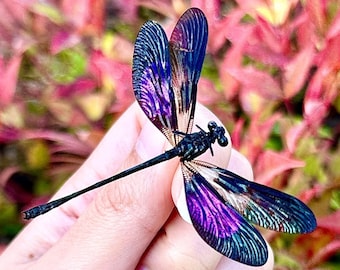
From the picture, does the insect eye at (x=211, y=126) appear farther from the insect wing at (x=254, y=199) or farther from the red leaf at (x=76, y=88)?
the red leaf at (x=76, y=88)

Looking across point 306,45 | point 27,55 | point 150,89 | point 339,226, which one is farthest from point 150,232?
point 27,55

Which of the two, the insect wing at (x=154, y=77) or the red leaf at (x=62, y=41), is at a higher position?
the red leaf at (x=62, y=41)

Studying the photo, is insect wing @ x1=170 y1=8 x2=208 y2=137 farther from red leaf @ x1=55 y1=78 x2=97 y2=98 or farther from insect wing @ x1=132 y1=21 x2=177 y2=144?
red leaf @ x1=55 y1=78 x2=97 y2=98

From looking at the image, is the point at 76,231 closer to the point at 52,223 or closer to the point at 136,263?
the point at 136,263

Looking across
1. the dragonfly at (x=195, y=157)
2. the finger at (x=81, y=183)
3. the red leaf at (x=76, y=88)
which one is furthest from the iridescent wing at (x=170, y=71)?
the red leaf at (x=76, y=88)

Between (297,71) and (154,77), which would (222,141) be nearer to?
(154,77)

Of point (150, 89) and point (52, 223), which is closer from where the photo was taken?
point (150, 89)

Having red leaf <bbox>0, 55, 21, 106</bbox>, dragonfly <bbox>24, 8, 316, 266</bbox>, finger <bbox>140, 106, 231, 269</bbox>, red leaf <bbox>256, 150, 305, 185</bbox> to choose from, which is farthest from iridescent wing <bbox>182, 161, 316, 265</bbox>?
red leaf <bbox>0, 55, 21, 106</bbox>
